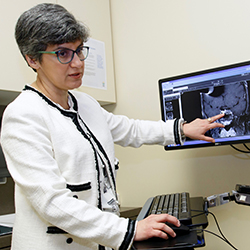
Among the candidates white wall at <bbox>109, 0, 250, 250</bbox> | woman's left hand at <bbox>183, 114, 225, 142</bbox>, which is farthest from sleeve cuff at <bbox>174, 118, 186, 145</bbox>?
white wall at <bbox>109, 0, 250, 250</bbox>

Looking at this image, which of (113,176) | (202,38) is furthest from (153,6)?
(113,176)

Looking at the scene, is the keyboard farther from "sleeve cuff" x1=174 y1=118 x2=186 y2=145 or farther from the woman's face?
the woman's face

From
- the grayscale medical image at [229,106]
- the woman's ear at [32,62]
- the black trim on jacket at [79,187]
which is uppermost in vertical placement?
the woman's ear at [32,62]

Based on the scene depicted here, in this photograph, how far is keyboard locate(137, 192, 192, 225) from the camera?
906 millimetres

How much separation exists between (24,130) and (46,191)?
18 cm

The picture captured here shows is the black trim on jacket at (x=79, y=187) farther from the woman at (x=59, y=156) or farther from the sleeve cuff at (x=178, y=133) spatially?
the sleeve cuff at (x=178, y=133)

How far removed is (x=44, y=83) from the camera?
40.4 inches

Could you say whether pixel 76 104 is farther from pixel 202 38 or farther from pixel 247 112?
pixel 202 38

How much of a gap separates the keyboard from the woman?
0.10 m

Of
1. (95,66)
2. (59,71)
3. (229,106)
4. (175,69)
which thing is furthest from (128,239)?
(95,66)

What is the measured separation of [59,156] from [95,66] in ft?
3.51

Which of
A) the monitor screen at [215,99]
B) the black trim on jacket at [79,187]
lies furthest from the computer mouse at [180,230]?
the monitor screen at [215,99]

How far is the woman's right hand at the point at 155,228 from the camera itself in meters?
0.76

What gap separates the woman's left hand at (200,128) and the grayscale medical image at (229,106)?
6 centimetres
